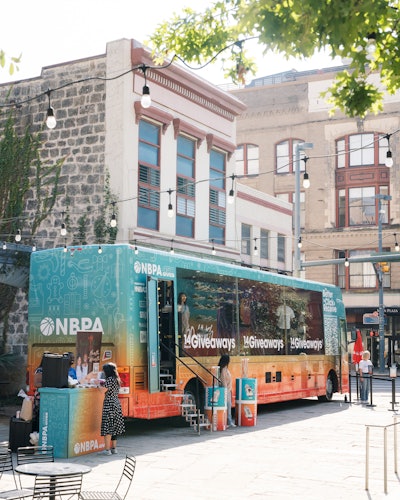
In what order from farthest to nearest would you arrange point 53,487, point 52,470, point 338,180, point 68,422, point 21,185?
point 338,180
point 21,185
point 68,422
point 52,470
point 53,487

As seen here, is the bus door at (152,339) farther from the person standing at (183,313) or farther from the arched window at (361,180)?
the arched window at (361,180)

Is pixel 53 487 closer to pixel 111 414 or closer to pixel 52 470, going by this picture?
pixel 52 470

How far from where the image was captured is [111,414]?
1423cm

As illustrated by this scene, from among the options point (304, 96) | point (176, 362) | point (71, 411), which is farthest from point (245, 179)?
point (71, 411)

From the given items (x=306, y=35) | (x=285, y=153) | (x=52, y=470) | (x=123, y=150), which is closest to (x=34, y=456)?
(x=52, y=470)

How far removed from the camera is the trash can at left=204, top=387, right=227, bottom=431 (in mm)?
17625

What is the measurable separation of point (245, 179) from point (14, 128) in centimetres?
3120

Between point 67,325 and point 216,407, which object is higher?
point 67,325

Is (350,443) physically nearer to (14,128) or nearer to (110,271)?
(110,271)

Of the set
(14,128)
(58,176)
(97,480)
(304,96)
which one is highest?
(304,96)

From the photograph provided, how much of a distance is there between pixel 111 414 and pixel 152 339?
7.96ft

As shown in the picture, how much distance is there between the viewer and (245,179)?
56.7 metres

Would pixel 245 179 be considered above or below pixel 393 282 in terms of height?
above

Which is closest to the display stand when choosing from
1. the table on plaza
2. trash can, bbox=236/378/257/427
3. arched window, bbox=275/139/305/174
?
trash can, bbox=236/378/257/427
